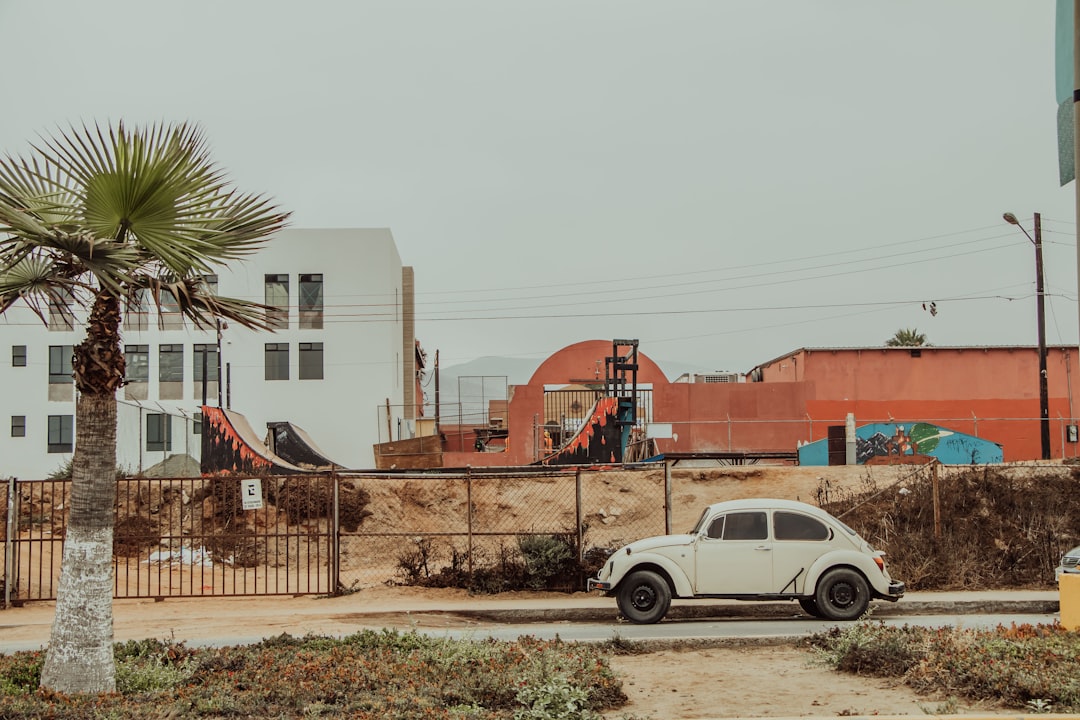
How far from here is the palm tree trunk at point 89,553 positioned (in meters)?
9.06

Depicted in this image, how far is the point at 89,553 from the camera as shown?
908 centimetres

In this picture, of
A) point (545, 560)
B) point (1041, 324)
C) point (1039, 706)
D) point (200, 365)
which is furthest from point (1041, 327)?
point (200, 365)

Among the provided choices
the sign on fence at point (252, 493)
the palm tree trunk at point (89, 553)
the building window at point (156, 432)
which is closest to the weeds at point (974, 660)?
the palm tree trunk at point (89, 553)

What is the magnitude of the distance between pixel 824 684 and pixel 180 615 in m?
11.7

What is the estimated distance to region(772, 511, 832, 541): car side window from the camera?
15555 millimetres

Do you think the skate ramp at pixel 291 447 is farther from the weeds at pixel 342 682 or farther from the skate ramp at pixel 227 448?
the weeds at pixel 342 682

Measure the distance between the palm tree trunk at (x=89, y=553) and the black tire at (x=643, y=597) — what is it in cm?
809

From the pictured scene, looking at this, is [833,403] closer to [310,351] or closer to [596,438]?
[596,438]

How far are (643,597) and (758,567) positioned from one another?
1729 millimetres

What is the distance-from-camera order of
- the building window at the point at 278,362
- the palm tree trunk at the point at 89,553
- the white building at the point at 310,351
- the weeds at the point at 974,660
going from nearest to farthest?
the weeds at the point at 974,660 → the palm tree trunk at the point at 89,553 → the white building at the point at 310,351 → the building window at the point at 278,362

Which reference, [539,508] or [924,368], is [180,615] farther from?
[924,368]

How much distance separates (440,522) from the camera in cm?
3222

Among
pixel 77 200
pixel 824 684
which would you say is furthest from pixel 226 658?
pixel 824 684

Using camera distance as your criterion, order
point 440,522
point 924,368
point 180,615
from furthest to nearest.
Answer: point 924,368, point 440,522, point 180,615
